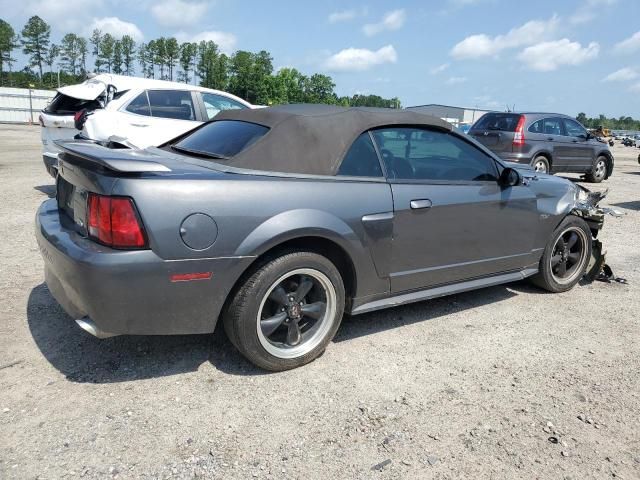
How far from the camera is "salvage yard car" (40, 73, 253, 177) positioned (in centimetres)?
738

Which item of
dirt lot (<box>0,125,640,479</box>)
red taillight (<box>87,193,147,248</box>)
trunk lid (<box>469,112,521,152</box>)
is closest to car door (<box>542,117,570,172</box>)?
trunk lid (<box>469,112,521,152</box>)

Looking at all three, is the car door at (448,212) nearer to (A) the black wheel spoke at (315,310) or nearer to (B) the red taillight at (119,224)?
(A) the black wheel spoke at (315,310)

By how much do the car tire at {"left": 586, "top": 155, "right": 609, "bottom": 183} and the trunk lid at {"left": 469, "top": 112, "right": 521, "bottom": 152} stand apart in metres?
3.28

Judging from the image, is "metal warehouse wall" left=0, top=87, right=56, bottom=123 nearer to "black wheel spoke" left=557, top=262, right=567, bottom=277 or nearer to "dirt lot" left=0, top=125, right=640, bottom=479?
"dirt lot" left=0, top=125, right=640, bottom=479

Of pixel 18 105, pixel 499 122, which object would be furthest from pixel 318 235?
pixel 18 105

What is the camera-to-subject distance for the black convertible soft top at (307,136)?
3.13 meters

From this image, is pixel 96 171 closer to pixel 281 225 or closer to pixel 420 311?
pixel 281 225

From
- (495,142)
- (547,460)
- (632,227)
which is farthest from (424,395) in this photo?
(495,142)

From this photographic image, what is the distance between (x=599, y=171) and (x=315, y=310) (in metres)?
12.8

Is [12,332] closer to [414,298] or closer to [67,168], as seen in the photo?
[67,168]

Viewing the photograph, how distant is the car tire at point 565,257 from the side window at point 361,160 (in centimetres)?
202

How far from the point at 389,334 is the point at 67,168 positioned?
2.37 m

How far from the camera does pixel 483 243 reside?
3934 mm

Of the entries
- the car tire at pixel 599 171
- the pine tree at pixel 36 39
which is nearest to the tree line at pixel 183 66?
the pine tree at pixel 36 39
